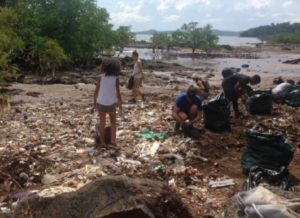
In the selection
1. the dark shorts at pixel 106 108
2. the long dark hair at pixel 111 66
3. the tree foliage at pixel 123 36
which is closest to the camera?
the long dark hair at pixel 111 66

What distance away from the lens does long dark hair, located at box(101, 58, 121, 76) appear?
7461 millimetres

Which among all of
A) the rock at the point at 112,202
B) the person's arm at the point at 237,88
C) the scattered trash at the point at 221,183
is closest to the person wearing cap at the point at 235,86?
the person's arm at the point at 237,88

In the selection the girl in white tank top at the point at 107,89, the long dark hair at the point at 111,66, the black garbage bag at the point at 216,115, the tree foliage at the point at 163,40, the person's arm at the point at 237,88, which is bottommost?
the tree foliage at the point at 163,40

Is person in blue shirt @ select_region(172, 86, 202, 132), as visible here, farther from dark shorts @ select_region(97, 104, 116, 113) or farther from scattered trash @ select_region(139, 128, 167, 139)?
dark shorts @ select_region(97, 104, 116, 113)

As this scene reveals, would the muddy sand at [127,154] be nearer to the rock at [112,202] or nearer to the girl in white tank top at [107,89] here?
the rock at [112,202]

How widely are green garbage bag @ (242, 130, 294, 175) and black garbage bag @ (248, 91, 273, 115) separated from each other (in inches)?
153

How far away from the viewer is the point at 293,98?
12.2m

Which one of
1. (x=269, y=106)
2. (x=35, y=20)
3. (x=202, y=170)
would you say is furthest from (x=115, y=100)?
(x=35, y=20)

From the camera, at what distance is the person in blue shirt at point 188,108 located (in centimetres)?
849

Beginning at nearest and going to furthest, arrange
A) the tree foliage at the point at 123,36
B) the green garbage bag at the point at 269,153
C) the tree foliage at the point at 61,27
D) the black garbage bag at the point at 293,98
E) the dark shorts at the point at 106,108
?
the green garbage bag at the point at 269,153 < the dark shorts at the point at 106,108 < the black garbage bag at the point at 293,98 < the tree foliage at the point at 61,27 < the tree foliage at the point at 123,36

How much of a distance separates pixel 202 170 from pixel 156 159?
735mm

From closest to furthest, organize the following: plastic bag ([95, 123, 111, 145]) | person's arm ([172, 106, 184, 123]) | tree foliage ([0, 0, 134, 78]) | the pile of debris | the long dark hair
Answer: the pile of debris → the long dark hair → plastic bag ([95, 123, 111, 145]) → person's arm ([172, 106, 184, 123]) → tree foliage ([0, 0, 134, 78])

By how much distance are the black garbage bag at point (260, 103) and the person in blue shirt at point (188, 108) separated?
2559 mm

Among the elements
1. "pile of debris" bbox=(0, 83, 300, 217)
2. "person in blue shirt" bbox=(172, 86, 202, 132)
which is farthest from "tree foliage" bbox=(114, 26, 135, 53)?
"person in blue shirt" bbox=(172, 86, 202, 132)
